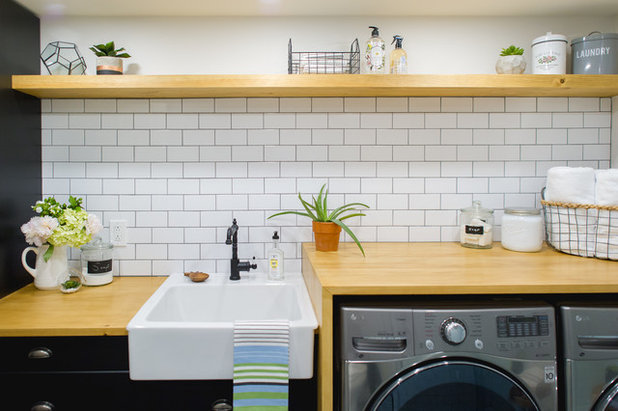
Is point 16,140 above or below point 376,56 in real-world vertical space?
below

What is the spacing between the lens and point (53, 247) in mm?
1586

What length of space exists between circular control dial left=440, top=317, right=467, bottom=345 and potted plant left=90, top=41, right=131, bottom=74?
1.65 meters

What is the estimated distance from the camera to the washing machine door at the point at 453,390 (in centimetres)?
115

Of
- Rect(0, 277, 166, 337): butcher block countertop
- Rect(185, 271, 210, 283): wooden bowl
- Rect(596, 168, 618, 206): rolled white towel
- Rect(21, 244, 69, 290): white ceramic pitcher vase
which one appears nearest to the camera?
Rect(0, 277, 166, 337): butcher block countertop

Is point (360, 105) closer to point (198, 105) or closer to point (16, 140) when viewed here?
point (198, 105)

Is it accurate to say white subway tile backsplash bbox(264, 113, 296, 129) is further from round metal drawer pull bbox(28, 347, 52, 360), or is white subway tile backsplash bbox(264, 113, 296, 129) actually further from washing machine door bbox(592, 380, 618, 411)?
washing machine door bbox(592, 380, 618, 411)

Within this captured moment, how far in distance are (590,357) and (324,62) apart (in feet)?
4.89

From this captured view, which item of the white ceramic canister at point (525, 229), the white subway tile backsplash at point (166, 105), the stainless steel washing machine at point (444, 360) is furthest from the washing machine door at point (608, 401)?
the white subway tile backsplash at point (166, 105)

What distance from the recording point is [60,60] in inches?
67.3

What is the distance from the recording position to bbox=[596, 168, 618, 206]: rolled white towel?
146 cm

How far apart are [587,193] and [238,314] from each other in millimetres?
1555

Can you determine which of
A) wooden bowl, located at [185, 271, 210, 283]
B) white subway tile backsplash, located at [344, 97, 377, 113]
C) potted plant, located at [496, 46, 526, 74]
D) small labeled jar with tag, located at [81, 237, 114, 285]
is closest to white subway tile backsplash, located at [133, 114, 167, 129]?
small labeled jar with tag, located at [81, 237, 114, 285]

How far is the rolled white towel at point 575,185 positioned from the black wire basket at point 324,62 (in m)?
0.98

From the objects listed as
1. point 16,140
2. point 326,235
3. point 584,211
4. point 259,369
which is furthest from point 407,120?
point 16,140
